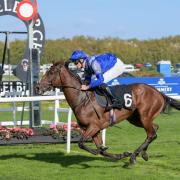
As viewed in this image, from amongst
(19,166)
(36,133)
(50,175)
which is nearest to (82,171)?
(50,175)

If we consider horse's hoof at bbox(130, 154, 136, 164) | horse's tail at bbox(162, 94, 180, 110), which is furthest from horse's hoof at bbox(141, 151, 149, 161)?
horse's tail at bbox(162, 94, 180, 110)

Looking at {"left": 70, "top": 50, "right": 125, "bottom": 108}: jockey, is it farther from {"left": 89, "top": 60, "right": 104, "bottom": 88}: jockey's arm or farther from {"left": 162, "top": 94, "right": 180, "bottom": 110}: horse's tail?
{"left": 162, "top": 94, "right": 180, "bottom": 110}: horse's tail

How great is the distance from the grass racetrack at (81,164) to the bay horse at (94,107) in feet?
1.06

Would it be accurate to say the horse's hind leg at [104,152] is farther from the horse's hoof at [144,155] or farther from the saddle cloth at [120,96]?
the saddle cloth at [120,96]

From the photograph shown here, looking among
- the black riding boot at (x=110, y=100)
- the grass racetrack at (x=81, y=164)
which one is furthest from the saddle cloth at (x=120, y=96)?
the grass racetrack at (x=81, y=164)

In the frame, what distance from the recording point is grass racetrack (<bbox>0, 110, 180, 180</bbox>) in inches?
305

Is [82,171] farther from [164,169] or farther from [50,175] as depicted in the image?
[164,169]

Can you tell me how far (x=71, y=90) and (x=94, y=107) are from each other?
0.45 meters

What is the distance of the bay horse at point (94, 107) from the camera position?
8.42 metres

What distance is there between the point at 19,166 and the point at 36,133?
3571mm

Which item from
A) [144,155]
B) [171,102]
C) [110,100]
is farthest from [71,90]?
[171,102]

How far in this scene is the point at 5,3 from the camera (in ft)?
49.5

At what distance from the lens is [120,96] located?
342 inches

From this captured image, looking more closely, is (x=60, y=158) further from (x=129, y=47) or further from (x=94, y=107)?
(x=129, y=47)
